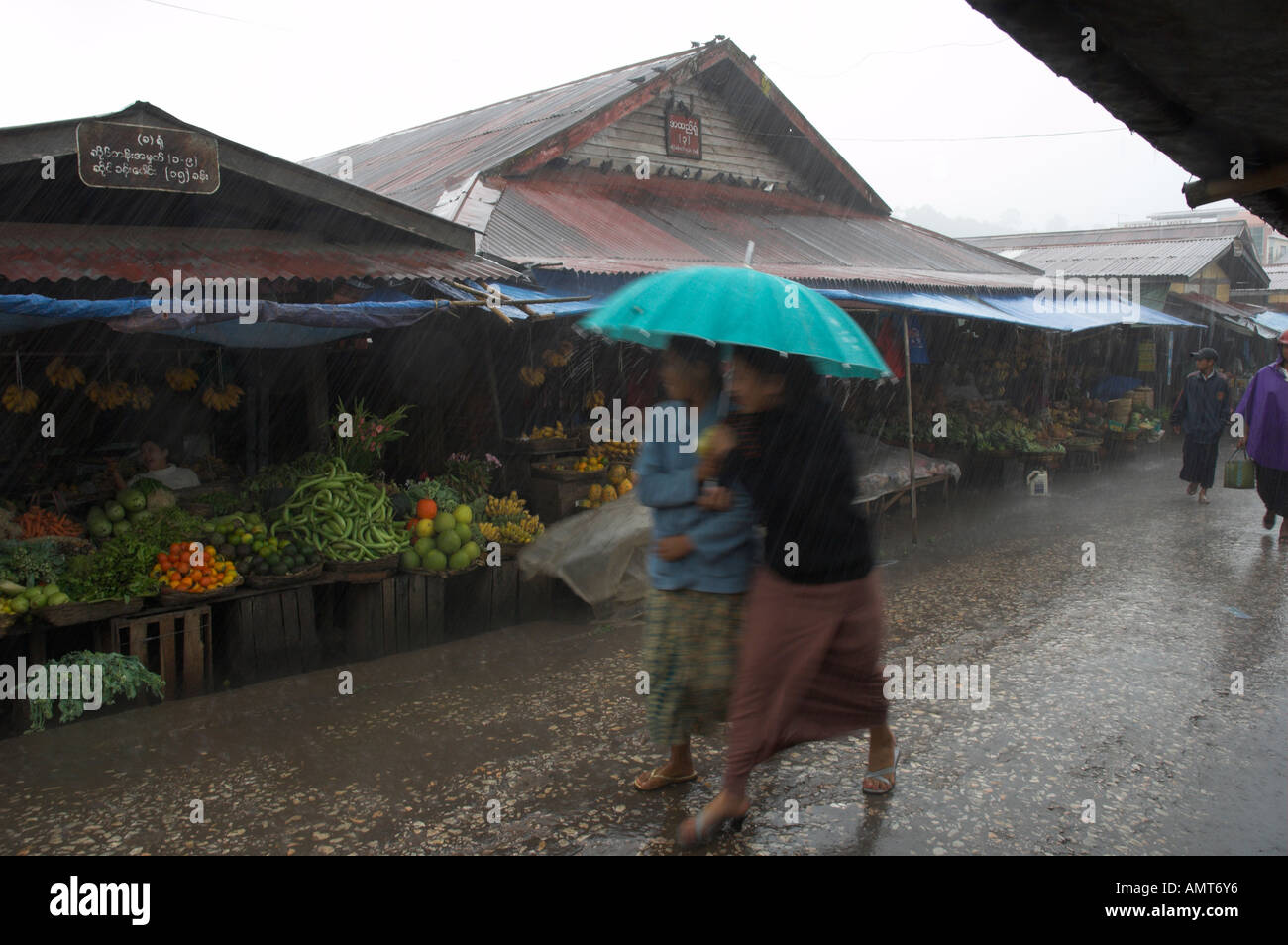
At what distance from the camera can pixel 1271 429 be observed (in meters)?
8.31

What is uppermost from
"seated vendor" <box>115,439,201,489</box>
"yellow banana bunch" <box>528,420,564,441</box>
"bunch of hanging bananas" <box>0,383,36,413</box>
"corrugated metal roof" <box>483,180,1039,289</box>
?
"corrugated metal roof" <box>483,180,1039,289</box>

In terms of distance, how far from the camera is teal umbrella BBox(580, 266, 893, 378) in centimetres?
333

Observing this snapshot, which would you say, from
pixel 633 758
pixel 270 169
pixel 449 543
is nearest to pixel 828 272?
pixel 449 543

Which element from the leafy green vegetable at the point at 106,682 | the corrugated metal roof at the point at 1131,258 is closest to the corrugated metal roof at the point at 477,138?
the leafy green vegetable at the point at 106,682

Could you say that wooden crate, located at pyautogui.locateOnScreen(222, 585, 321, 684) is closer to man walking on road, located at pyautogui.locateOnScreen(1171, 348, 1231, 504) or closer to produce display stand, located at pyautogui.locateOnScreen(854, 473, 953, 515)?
produce display stand, located at pyautogui.locateOnScreen(854, 473, 953, 515)

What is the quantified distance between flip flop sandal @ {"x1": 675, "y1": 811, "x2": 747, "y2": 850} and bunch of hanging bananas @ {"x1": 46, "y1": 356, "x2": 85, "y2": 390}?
5372mm

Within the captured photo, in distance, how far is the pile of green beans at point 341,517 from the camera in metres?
6.22

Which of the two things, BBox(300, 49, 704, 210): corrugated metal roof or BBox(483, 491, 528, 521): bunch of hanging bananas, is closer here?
BBox(483, 491, 528, 521): bunch of hanging bananas

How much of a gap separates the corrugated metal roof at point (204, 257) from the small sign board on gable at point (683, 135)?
19.0ft

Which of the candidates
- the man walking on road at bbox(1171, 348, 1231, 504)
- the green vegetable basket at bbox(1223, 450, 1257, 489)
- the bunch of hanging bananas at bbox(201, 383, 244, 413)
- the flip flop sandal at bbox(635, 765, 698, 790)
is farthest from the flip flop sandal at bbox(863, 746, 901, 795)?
the man walking on road at bbox(1171, 348, 1231, 504)

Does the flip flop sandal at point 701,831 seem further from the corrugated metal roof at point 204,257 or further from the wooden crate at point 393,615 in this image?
the corrugated metal roof at point 204,257

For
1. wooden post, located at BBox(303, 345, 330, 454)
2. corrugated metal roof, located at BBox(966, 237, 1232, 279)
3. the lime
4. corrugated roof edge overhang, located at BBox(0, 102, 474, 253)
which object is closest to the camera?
corrugated roof edge overhang, located at BBox(0, 102, 474, 253)

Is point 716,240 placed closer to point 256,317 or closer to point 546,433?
point 546,433

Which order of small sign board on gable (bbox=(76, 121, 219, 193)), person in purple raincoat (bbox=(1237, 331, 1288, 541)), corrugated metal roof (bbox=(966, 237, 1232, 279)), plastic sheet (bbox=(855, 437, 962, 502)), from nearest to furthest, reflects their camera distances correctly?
1. small sign board on gable (bbox=(76, 121, 219, 193))
2. person in purple raincoat (bbox=(1237, 331, 1288, 541))
3. plastic sheet (bbox=(855, 437, 962, 502))
4. corrugated metal roof (bbox=(966, 237, 1232, 279))
